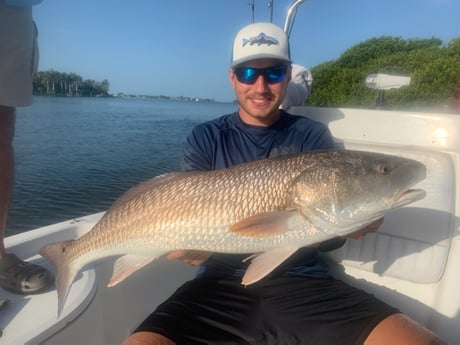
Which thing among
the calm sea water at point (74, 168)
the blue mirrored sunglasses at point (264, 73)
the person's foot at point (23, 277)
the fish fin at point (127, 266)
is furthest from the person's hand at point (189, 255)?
the calm sea water at point (74, 168)

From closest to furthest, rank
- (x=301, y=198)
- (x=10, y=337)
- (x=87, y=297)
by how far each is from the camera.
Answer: (x=10, y=337)
(x=301, y=198)
(x=87, y=297)

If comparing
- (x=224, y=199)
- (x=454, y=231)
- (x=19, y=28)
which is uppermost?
(x=19, y=28)

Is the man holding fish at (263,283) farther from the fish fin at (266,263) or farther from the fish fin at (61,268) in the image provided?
the fish fin at (61,268)

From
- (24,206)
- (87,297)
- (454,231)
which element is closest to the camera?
(87,297)

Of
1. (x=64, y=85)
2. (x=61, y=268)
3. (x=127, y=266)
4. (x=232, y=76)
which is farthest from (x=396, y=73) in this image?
(x=64, y=85)

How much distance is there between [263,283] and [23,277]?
1.43 meters

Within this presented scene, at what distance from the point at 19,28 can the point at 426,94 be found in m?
12.0

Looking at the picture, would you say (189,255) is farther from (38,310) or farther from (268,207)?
(38,310)

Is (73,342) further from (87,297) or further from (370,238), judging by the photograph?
(370,238)

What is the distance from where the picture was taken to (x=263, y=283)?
2.34m

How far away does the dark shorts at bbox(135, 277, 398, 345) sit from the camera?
2053mm

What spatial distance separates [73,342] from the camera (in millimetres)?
2045

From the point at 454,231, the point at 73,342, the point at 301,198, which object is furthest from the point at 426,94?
the point at 73,342

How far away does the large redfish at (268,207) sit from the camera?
6.31ft
